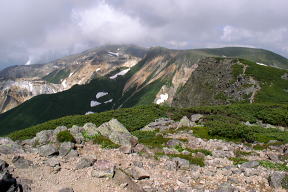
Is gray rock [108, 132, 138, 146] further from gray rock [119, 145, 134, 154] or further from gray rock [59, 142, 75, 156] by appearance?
gray rock [59, 142, 75, 156]

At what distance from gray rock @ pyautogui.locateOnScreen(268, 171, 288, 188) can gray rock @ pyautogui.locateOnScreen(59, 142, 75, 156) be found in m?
12.1

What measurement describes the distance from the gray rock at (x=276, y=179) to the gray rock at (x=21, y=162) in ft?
43.4

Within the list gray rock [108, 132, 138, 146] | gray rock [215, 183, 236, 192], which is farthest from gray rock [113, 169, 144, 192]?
gray rock [108, 132, 138, 146]

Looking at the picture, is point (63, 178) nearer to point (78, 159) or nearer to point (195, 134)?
point (78, 159)

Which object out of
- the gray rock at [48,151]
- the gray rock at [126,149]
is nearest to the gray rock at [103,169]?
the gray rock at [126,149]

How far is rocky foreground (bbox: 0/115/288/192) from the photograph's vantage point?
44.6 feet

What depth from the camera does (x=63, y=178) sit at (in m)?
14.0

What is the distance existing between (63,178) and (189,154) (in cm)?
1007

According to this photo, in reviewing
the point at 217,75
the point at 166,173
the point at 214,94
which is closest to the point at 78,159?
the point at 166,173

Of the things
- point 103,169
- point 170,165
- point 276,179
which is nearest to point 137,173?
point 103,169

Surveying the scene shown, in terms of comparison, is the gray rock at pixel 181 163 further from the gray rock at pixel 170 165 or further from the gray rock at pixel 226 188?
the gray rock at pixel 226 188

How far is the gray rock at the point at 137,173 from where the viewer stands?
49.4 ft

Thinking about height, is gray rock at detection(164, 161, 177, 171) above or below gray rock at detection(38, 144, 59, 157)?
below

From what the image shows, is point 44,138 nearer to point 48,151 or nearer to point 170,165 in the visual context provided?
point 48,151
